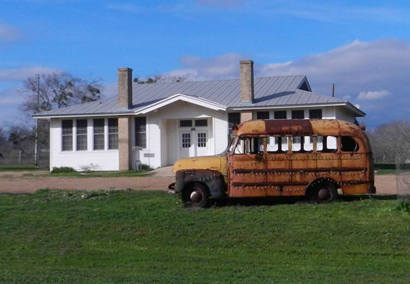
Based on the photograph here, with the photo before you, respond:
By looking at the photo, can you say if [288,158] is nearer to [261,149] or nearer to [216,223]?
[261,149]

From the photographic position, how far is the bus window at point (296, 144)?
15.2m

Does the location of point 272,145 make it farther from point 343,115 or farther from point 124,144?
point 124,144

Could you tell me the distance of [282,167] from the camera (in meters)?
14.8

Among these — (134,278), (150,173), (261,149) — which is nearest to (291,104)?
(150,173)

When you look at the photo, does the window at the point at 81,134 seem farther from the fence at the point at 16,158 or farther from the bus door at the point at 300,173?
the bus door at the point at 300,173

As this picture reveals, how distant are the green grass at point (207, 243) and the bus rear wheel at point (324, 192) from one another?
0.88 feet

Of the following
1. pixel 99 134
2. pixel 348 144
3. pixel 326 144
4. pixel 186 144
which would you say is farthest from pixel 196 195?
pixel 99 134

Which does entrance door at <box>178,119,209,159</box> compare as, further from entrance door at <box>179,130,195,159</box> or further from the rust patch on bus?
the rust patch on bus

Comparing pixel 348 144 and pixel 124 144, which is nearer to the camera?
pixel 348 144

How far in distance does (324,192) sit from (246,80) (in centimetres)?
1780

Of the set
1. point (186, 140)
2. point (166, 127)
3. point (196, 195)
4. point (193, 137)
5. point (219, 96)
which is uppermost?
point (219, 96)

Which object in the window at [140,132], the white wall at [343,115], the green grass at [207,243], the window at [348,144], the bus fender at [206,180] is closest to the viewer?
the green grass at [207,243]

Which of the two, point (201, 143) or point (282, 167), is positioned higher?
point (201, 143)

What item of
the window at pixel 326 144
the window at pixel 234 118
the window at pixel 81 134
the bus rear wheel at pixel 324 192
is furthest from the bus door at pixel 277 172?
the window at pixel 81 134
